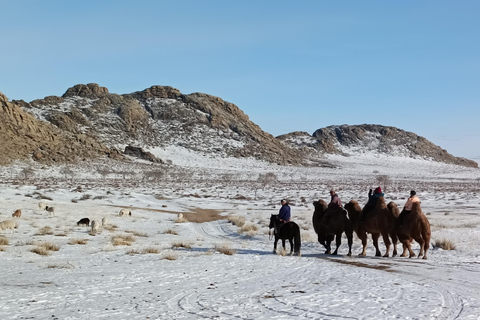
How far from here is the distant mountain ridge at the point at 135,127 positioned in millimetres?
100188

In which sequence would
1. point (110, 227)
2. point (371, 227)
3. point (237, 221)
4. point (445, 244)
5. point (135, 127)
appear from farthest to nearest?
1. point (135, 127)
2. point (237, 221)
3. point (110, 227)
4. point (445, 244)
5. point (371, 227)

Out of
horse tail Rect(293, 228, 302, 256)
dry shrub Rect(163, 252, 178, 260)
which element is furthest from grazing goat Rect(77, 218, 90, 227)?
horse tail Rect(293, 228, 302, 256)

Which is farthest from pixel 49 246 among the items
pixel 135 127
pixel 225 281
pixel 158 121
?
pixel 158 121

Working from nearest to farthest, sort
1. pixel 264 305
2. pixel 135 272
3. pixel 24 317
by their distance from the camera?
pixel 24 317 → pixel 264 305 → pixel 135 272

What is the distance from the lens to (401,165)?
161 meters

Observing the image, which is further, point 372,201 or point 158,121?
point 158,121

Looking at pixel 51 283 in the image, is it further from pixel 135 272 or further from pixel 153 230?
pixel 153 230

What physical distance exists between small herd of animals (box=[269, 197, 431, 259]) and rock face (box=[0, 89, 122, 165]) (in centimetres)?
8361

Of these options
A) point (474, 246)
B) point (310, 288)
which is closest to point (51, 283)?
point (310, 288)

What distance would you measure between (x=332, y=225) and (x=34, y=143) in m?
93.8

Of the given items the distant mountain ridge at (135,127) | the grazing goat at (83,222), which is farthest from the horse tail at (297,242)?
the distant mountain ridge at (135,127)

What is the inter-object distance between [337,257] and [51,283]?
805 cm

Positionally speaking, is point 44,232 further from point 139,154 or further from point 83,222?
point 139,154

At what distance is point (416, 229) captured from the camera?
1284cm
